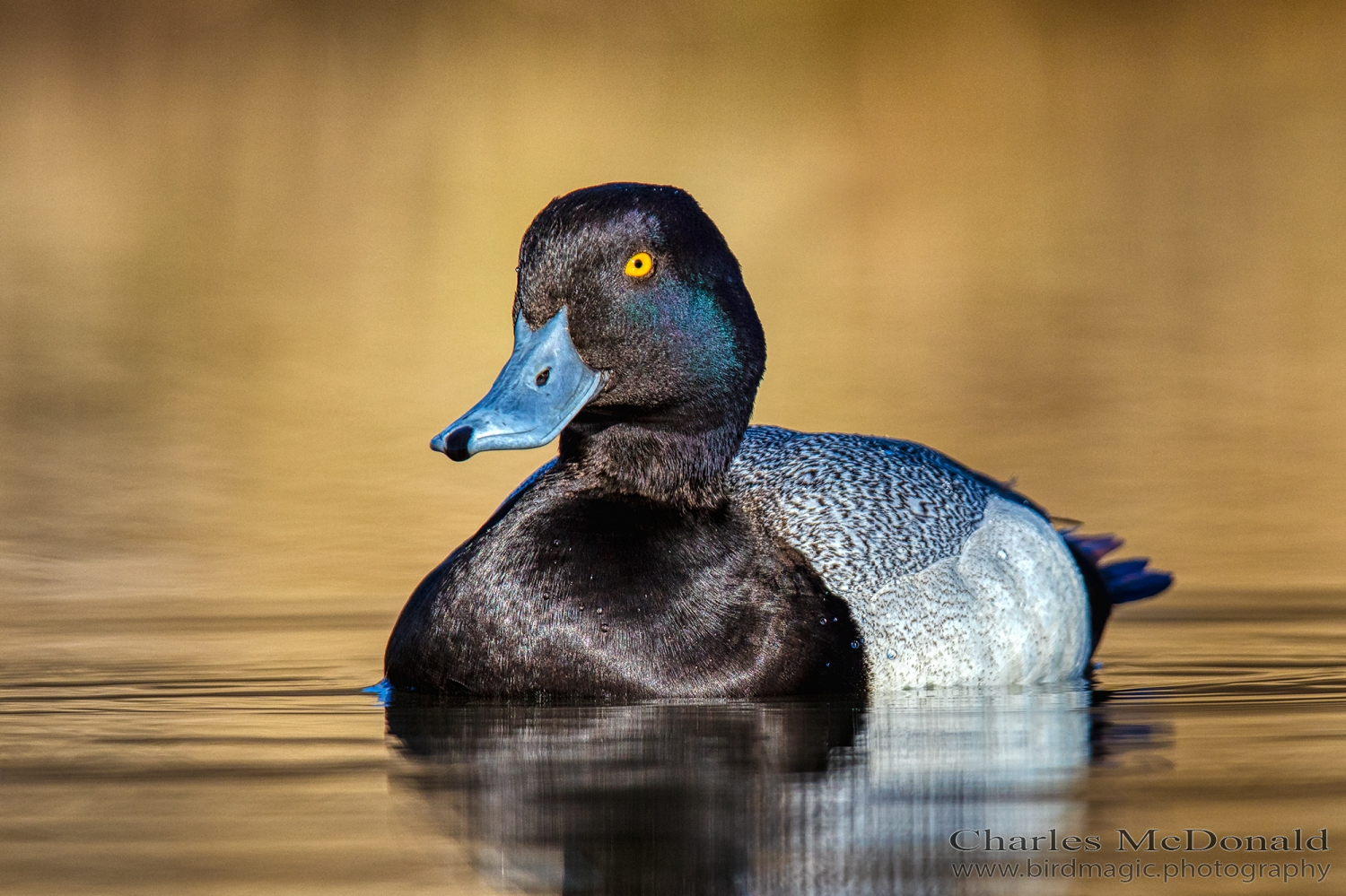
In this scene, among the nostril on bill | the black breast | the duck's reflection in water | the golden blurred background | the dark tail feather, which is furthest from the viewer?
the golden blurred background

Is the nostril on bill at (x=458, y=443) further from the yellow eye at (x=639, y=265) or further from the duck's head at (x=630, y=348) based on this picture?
the yellow eye at (x=639, y=265)

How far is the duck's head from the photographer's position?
7.03 m

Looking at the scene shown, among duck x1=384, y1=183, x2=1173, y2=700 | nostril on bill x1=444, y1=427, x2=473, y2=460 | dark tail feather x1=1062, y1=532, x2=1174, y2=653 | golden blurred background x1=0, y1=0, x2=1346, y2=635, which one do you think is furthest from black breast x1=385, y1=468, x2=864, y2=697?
dark tail feather x1=1062, y1=532, x2=1174, y2=653

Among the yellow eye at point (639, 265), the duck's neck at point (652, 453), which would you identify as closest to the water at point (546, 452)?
the duck's neck at point (652, 453)

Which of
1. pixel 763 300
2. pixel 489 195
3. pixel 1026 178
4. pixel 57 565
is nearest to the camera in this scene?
pixel 57 565

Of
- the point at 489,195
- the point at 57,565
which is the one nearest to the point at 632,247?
the point at 57,565

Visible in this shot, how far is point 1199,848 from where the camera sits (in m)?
4.89

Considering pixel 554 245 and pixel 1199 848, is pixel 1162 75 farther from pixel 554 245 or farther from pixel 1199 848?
pixel 1199 848

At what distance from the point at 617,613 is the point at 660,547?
0.37m

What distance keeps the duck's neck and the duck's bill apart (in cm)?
29

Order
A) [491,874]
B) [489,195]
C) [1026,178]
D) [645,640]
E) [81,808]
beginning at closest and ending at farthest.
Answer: [491,874] → [81,808] → [645,640] → [489,195] → [1026,178]

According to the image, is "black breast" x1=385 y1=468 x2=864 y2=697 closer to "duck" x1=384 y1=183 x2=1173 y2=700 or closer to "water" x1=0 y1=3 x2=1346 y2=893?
"duck" x1=384 y1=183 x2=1173 y2=700

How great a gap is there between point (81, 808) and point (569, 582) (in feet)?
6.28

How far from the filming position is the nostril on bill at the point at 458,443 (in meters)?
6.59
